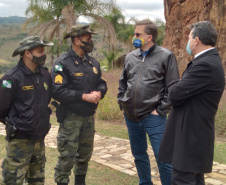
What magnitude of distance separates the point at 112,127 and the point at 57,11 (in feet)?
52.0

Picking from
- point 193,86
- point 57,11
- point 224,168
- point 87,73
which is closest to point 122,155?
point 224,168

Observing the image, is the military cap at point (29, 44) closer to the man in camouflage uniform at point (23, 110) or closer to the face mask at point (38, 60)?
the man in camouflage uniform at point (23, 110)

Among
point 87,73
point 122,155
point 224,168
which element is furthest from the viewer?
point 122,155

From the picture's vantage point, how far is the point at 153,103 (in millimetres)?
3771

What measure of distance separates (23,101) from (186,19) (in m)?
7.18

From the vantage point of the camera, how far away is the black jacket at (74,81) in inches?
155

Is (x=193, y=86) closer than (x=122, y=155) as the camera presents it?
Yes

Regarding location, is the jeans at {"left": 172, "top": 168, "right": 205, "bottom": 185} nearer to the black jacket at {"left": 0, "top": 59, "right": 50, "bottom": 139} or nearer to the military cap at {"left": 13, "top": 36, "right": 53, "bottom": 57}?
the black jacket at {"left": 0, "top": 59, "right": 50, "bottom": 139}

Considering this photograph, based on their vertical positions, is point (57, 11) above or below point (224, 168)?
above

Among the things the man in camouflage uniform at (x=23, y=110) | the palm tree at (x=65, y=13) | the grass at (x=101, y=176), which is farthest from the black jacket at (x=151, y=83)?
the palm tree at (x=65, y=13)

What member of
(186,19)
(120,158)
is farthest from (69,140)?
(186,19)

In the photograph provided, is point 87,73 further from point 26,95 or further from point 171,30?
point 171,30

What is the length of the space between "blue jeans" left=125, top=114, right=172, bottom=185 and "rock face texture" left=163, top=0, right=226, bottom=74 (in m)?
5.63

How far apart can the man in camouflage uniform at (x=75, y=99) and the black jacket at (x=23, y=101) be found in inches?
19.2
